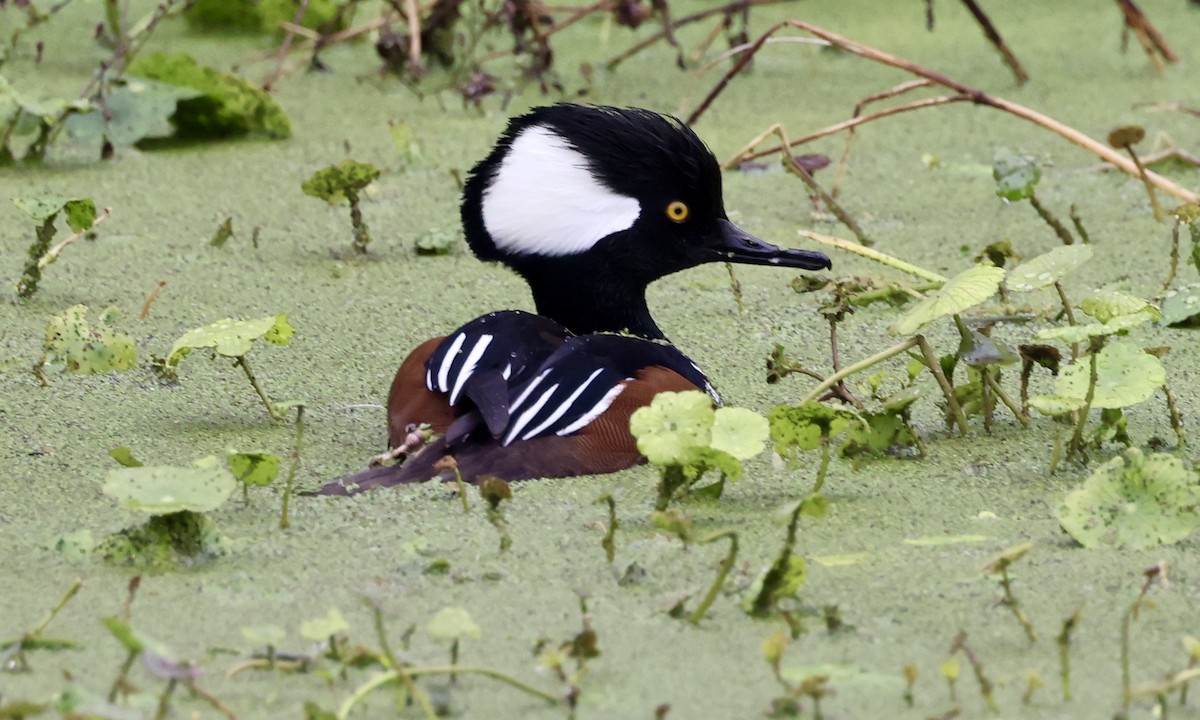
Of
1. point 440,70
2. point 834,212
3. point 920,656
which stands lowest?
point 440,70

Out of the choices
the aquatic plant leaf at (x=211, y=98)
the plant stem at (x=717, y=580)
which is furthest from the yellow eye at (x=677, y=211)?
the aquatic plant leaf at (x=211, y=98)

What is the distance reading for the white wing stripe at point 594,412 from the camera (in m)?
3.29

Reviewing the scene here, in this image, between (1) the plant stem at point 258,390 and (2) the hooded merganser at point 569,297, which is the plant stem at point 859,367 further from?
(1) the plant stem at point 258,390

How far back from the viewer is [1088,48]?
7684 mm

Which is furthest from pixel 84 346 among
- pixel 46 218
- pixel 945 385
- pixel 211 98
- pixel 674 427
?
pixel 211 98

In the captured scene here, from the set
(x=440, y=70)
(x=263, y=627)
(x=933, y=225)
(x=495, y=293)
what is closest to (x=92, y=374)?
(x=495, y=293)

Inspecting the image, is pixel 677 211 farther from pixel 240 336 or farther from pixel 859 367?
pixel 240 336

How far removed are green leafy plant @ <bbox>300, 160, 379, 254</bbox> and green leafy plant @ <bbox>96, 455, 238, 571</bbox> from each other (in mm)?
2105

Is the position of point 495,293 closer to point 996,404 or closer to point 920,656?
point 996,404

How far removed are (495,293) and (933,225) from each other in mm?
1457

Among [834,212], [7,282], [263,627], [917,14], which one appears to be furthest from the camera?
[917,14]

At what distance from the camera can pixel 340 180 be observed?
16.1 ft

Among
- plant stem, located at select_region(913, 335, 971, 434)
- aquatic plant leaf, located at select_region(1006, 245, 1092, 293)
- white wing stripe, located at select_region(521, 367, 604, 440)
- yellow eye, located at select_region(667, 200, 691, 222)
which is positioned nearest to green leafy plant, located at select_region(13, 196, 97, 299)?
yellow eye, located at select_region(667, 200, 691, 222)

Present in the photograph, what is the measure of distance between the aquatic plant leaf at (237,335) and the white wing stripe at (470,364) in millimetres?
398
